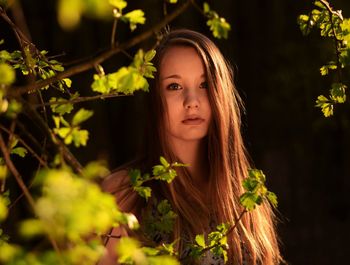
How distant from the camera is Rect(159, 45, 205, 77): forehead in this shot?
2480 mm

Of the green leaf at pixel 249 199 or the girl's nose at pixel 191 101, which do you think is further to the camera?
the girl's nose at pixel 191 101

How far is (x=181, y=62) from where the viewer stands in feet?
8.17

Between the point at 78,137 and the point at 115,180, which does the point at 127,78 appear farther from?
the point at 115,180

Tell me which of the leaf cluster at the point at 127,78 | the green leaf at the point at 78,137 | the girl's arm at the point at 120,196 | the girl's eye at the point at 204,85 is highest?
the leaf cluster at the point at 127,78

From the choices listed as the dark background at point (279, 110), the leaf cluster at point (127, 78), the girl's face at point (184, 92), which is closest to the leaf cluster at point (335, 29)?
the leaf cluster at point (127, 78)

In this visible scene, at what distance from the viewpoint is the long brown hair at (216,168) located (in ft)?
8.30

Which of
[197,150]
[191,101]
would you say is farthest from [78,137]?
[197,150]

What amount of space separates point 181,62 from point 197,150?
1.22 feet

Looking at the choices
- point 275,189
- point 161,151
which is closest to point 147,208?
point 161,151

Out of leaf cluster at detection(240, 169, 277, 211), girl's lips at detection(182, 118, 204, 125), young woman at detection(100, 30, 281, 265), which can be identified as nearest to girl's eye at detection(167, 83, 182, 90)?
young woman at detection(100, 30, 281, 265)

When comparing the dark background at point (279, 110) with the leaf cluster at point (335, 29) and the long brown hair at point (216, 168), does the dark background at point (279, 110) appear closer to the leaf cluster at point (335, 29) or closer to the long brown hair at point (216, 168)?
the long brown hair at point (216, 168)

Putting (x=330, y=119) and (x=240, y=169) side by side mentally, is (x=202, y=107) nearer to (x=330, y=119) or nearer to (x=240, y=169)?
(x=240, y=169)

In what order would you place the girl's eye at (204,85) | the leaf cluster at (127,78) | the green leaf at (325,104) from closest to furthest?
the leaf cluster at (127,78), the green leaf at (325,104), the girl's eye at (204,85)

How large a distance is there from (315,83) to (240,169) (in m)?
4.05
